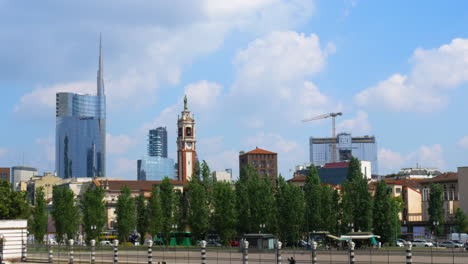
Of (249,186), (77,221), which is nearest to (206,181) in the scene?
(249,186)

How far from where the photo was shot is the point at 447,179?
6373 inches

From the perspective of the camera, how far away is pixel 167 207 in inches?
4724

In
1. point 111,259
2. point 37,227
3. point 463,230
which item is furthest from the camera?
point 463,230

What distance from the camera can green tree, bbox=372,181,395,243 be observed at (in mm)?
105000

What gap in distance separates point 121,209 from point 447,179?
81375mm

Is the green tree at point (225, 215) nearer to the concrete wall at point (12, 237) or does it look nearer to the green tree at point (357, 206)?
the green tree at point (357, 206)

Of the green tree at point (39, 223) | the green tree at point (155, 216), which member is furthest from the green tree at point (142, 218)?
the green tree at point (39, 223)

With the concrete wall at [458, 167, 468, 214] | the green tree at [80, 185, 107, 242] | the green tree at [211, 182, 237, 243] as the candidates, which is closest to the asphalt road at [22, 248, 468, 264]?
the green tree at [211, 182, 237, 243]

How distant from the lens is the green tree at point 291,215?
107250 mm

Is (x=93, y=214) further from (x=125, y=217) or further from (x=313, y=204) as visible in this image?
(x=313, y=204)

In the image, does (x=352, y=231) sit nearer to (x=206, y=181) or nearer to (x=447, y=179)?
(x=206, y=181)

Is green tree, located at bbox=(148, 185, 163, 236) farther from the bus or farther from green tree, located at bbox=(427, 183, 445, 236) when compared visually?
green tree, located at bbox=(427, 183, 445, 236)

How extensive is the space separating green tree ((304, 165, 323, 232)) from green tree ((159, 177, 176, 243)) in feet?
77.1

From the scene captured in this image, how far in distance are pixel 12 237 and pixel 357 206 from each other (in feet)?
189
